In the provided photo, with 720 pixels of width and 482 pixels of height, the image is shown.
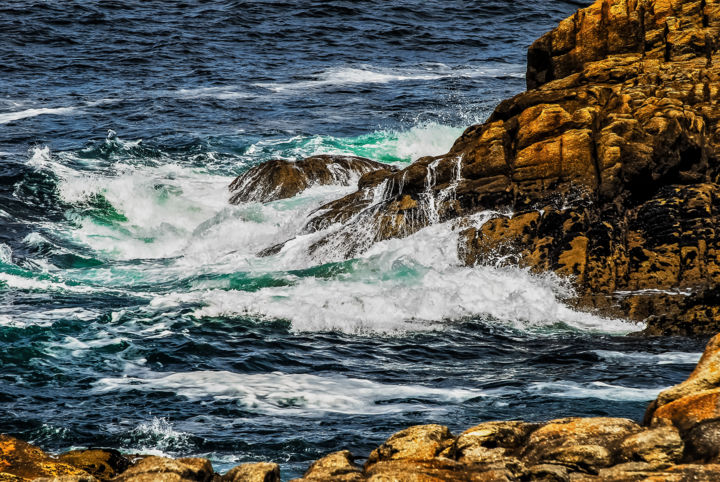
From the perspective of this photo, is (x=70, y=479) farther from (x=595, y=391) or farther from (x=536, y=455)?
(x=595, y=391)

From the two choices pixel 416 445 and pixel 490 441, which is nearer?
pixel 490 441

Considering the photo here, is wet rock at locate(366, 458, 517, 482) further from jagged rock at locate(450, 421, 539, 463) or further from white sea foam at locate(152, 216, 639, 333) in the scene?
white sea foam at locate(152, 216, 639, 333)

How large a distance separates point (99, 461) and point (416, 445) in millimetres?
3006

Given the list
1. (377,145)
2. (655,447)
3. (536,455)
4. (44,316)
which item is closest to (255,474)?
(536,455)

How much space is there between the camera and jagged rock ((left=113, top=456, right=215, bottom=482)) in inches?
270

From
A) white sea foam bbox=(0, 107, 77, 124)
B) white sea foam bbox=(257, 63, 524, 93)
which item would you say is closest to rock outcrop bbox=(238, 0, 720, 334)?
white sea foam bbox=(0, 107, 77, 124)

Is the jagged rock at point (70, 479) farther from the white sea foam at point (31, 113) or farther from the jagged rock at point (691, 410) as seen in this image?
the white sea foam at point (31, 113)

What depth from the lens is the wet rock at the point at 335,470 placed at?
6773 millimetres

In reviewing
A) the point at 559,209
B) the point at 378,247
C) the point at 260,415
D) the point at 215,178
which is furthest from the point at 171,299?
the point at 215,178

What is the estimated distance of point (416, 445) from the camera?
24.1ft

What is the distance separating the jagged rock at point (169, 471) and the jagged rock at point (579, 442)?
102 inches

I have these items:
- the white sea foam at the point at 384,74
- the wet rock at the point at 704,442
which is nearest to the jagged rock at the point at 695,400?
the wet rock at the point at 704,442

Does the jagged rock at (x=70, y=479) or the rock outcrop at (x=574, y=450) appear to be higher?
the rock outcrop at (x=574, y=450)

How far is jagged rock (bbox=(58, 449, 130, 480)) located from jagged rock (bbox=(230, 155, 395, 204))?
13138 mm
